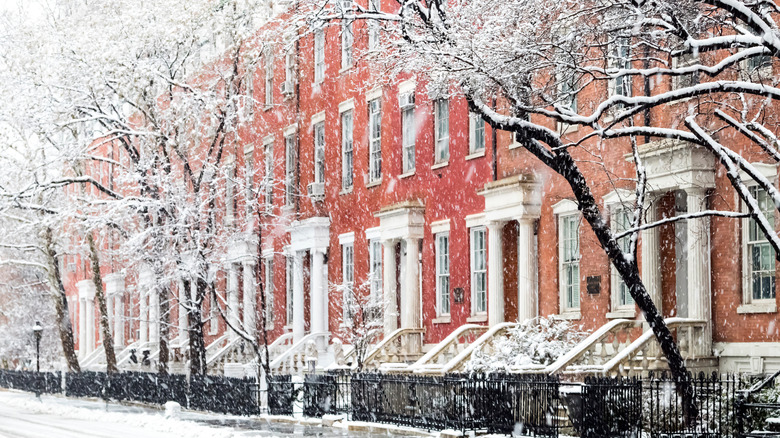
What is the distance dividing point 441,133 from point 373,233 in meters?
4.24

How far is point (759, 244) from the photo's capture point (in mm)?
19719

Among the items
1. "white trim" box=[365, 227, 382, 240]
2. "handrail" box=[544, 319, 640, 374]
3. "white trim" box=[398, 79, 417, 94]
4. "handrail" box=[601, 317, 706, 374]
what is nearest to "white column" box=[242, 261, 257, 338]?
"white trim" box=[365, 227, 382, 240]

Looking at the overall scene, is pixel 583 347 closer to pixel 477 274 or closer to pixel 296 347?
pixel 477 274

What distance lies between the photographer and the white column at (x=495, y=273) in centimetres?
2658

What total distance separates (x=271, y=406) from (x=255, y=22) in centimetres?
1280

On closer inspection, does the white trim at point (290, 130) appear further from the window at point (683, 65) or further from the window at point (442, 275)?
the window at point (683, 65)

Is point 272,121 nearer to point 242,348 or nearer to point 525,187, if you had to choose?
point 242,348

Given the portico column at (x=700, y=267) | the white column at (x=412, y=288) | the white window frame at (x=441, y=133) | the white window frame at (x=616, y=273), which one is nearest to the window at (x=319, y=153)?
the white column at (x=412, y=288)

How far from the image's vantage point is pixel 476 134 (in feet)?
91.8

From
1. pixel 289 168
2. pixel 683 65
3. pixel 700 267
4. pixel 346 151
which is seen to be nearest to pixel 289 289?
pixel 289 168

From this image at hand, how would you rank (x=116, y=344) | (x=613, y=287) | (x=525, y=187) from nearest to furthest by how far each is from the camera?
(x=613, y=287)
(x=525, y=187)
(x=116, y=344)

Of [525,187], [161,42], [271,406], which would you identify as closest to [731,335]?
[525,187]

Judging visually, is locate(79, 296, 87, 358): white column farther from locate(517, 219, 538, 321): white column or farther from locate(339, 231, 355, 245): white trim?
locate(517, 219, 538, 321): white column

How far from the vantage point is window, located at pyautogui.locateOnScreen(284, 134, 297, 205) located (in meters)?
37.2
